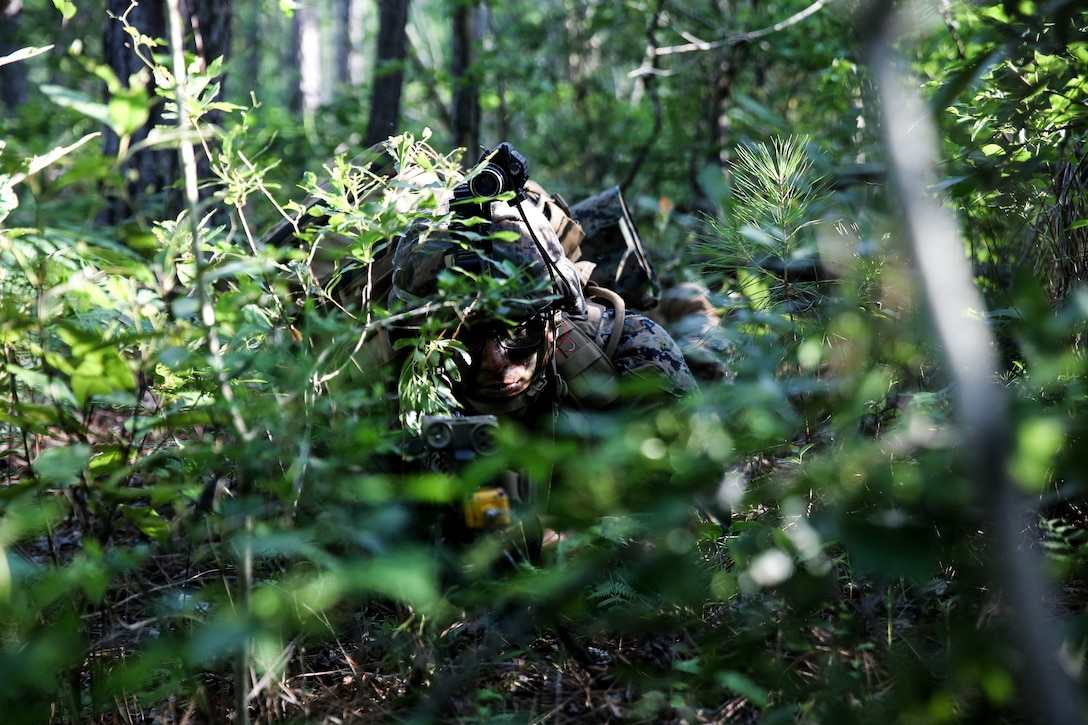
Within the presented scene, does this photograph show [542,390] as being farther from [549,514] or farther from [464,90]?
[464,90]

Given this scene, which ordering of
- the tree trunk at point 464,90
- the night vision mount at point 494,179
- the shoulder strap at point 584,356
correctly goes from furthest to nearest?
the tree trunk at point 464,90 → the shoulder strap at point 584,356 → the night vision mount at point 494,179

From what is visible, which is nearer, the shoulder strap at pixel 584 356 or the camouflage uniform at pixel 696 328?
the shoulder strap at pixel 584 356

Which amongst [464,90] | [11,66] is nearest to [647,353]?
[464,90]

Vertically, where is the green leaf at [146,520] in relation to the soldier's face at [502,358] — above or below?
below

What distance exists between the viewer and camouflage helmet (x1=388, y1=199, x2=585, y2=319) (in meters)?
2.66

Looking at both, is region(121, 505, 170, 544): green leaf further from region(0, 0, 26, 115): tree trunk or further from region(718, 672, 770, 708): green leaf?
region(0, 0, 26, 115): tree trunk

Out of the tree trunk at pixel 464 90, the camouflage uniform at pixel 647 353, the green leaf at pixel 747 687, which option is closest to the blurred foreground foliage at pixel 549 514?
the green leaf at pixel 747 687

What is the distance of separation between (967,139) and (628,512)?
6.05 feet

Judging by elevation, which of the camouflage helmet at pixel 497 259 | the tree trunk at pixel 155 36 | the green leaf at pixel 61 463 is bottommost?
the green leaf at pixel 61 463

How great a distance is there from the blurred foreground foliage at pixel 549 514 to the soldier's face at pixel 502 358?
0.37 meters

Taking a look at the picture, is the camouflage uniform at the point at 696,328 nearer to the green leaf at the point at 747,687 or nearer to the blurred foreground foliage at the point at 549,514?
the blurred foreground foliage at the point at 549,514

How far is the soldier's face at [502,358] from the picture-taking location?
2953mm

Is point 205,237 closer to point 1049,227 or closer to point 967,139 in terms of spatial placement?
point 967,139

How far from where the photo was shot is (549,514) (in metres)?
1.43
